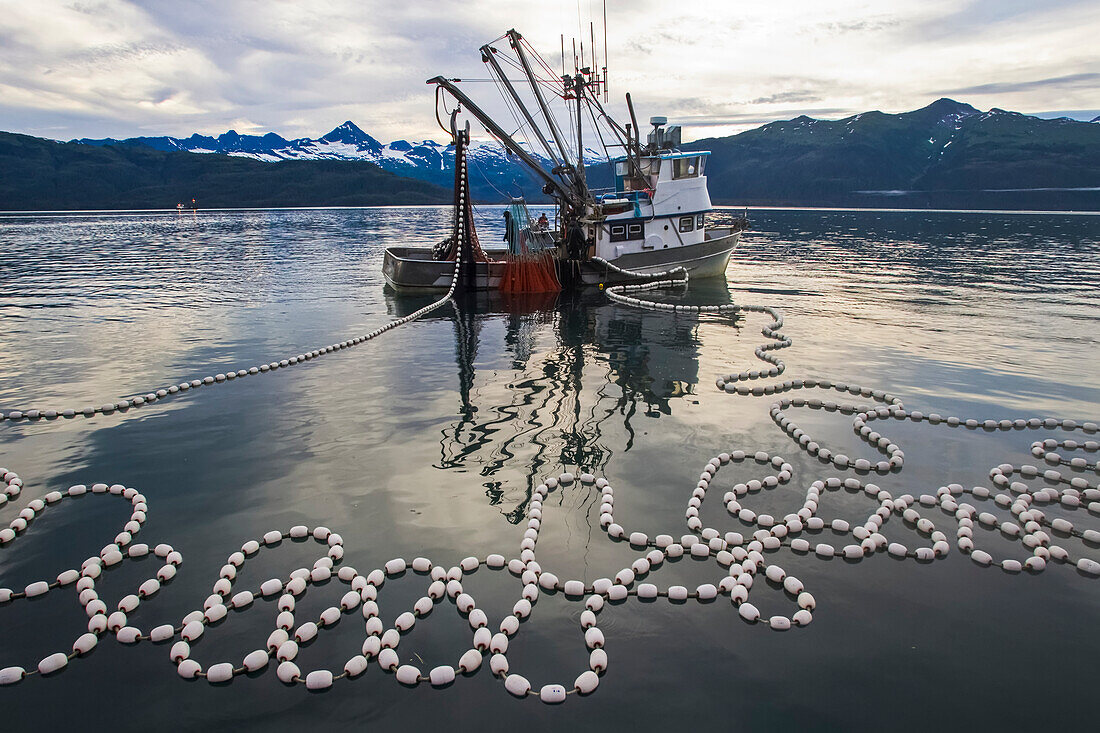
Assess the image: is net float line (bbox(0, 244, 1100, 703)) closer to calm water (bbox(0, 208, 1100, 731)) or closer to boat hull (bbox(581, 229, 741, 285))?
calm water (bbox(0, 208, 1100, 731))

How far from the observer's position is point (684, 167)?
36.3 metres

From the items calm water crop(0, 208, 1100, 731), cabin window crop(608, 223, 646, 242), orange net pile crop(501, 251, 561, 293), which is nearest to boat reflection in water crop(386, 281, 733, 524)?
calm water crop(0, 208, 1100, 731)

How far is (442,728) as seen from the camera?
6.29m

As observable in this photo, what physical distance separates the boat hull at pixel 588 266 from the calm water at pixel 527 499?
289 inches

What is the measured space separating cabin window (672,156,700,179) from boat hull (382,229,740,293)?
163 inches

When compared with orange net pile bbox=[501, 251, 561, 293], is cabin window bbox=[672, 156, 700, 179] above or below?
above

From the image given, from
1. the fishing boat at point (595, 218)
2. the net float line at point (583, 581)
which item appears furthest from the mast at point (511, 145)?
the net float line at point (583, 581)

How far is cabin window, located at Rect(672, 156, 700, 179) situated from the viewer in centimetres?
3591

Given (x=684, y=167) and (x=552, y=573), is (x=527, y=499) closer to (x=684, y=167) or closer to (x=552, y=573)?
(x=552, y=573)

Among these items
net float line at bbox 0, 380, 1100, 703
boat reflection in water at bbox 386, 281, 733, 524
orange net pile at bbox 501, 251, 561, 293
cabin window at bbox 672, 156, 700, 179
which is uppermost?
cabin window at bbox 672, 156, 700, 179

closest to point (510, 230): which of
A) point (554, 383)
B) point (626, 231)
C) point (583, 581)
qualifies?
point (626, 231)

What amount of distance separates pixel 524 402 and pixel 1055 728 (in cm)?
1193

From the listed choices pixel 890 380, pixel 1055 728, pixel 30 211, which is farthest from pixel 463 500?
pixel 30 211

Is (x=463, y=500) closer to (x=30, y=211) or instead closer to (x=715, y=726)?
(x=715, y=726)
